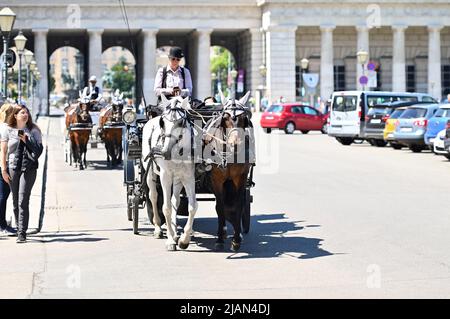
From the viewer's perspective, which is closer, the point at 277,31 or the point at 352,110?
the point at 352,110

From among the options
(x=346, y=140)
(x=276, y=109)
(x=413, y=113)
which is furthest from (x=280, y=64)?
(x=413, y=113)

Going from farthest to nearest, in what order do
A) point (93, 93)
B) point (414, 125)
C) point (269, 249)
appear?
point (414, 125) → point (93, 93) → point (269, 249)

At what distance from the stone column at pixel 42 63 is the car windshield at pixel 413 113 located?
51437 mm

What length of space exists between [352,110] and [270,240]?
2859 cm

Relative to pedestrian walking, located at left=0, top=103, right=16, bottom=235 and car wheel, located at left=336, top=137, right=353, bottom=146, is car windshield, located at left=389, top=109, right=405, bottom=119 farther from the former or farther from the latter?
pedestrian walking, located at left=0, top=103, right=16, bottom=235

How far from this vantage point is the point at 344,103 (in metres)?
43.0

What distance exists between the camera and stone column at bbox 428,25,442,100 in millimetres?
87000

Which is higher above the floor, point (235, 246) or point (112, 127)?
point (112, 127)

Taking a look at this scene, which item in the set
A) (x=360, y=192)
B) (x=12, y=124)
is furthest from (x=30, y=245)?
(x=360, y=192)

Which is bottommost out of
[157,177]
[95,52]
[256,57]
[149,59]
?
[157,177]

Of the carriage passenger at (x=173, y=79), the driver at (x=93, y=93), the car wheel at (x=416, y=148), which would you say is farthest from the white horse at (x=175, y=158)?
the car wheel at (x=416, y=148)

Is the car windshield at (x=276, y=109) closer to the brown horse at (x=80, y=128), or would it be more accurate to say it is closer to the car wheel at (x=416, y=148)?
the car wheel at (x=416, y=148)

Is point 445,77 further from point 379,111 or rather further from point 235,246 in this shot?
point 235,246

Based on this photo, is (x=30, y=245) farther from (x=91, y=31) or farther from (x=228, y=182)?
(x=91, y=31)
